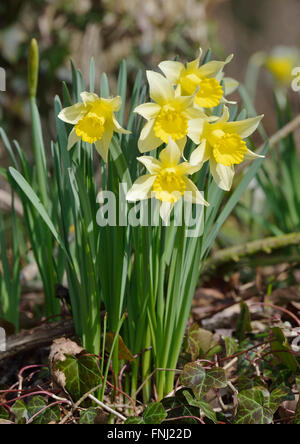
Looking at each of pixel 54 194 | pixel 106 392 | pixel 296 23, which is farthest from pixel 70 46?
pixel 296 23

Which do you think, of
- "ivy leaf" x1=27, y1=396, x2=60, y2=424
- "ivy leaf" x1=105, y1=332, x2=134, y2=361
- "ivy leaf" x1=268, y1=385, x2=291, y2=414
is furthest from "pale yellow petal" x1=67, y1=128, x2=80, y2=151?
"ivy leaf" x1=268, y1=385, x2=291, y2=414

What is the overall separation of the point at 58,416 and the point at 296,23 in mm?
5316

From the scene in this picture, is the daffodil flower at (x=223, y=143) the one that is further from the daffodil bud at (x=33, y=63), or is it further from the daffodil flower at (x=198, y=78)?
the daffodil bud at (x=33, y=63)

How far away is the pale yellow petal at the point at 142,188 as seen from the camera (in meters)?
0.80

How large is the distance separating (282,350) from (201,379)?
19 cm

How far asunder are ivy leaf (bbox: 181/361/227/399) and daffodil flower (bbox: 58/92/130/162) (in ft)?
1.48

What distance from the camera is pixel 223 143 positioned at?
82 cm

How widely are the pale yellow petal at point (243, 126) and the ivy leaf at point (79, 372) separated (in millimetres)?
514

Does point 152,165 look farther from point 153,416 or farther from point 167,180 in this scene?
point 153,416

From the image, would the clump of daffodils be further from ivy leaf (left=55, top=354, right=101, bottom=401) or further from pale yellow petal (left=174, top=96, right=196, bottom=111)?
ivy leaf (left=55, top=354, right=101, bottom=401)

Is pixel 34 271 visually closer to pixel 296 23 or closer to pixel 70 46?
pixel 70 46

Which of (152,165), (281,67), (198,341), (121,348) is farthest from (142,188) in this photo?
(281,67)

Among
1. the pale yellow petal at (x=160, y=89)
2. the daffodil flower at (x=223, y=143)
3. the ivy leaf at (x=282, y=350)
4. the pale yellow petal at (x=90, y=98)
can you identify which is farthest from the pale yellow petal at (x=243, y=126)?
the ivy leaf at (x=282, y=350)
